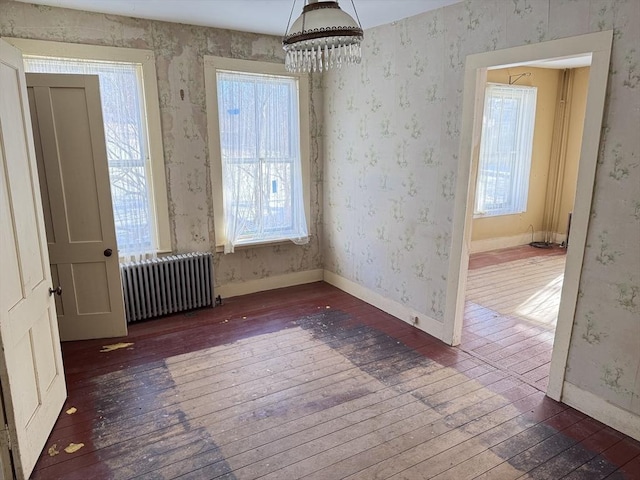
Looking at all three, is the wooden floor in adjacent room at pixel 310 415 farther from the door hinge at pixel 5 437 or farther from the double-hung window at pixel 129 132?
the double-hung window at pixel 129 132

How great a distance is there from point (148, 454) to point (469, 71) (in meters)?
3.29

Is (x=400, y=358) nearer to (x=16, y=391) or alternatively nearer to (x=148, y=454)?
(x=148, y=454)

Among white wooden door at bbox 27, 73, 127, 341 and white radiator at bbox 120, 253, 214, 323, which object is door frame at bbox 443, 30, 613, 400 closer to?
white radiator at bbox 120, 253, 214, 323

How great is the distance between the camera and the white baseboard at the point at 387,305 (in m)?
3.71

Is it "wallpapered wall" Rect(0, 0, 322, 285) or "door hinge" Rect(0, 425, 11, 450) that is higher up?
"wallpapered wall" Rect(0, 0, 322, 285)

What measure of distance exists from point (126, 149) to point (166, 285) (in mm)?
1326

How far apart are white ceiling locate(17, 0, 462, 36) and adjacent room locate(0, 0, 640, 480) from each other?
0.04m

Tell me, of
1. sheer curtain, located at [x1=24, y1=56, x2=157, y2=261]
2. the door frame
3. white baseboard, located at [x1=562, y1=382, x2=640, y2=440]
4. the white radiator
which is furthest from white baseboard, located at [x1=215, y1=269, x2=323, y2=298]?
white baseboard, located at [x1=562, y1=382, x2=640, y2=440]

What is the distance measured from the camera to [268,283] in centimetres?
492

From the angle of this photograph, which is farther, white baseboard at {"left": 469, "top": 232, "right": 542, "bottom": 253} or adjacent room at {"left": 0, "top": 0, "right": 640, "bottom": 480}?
white baseboard at {"left": 469, "top": 232, "right": 542, "bottom": 253}

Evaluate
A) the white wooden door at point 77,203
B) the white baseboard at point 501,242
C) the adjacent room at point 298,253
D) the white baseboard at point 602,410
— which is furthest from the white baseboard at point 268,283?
the white baseboard at point 602,410

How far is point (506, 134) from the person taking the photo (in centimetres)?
636

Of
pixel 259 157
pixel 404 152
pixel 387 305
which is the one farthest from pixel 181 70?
pixel 387 305

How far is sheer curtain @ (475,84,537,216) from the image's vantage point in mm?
6180
